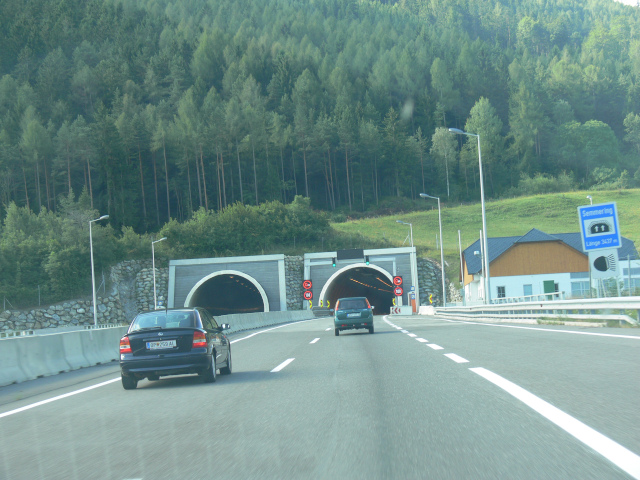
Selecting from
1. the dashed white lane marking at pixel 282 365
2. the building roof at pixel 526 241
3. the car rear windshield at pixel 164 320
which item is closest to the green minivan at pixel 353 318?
the dashed white lane marking at pixel 282 365

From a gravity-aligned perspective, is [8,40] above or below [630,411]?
above

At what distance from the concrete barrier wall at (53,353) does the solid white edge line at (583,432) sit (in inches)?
374

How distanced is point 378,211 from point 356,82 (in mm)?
33462

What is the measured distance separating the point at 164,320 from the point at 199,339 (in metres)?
0.90

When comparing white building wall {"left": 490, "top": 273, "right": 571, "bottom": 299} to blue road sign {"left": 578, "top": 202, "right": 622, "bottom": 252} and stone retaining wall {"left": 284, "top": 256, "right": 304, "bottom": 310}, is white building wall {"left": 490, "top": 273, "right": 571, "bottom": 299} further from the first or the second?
blue road sign {"left": 578, "top": 202, "right": 622, "bottom": 252}

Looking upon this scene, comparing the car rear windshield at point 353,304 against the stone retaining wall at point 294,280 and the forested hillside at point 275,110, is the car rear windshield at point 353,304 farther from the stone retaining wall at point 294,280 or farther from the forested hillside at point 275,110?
the forested hillside at point 275,110

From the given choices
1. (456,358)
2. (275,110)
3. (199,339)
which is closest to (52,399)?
(199,339)

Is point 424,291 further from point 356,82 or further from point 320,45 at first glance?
point 320,45

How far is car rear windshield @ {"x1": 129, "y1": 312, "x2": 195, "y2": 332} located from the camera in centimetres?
1112

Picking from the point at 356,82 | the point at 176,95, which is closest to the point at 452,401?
the point at 176,95

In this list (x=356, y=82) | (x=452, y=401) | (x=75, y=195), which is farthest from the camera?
(x=356, y=82)

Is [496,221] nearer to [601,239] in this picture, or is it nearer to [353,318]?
[353,318]

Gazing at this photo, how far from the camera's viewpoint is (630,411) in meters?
6.16

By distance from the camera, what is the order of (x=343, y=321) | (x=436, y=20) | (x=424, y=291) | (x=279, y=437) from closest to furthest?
1. (x=279, y=437)
2. (x=343, y=321)
3. (x=424, y=291)
4. (x=436, y=20)
